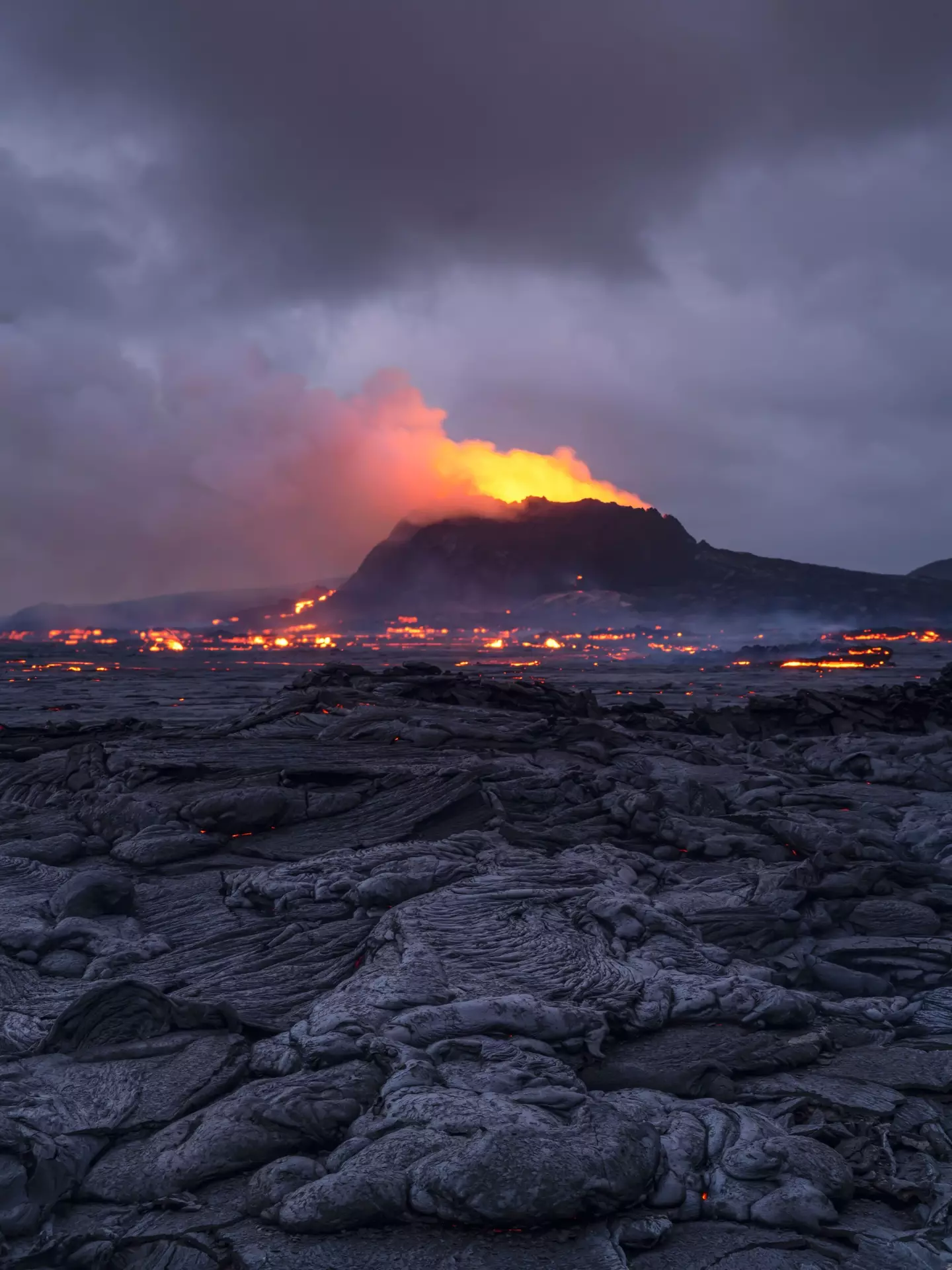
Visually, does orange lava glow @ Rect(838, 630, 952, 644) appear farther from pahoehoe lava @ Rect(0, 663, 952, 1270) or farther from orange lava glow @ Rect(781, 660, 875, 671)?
pahoehoe lava @ Rect(0, 663, 952, 1270)

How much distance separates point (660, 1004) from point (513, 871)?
228 centimetres

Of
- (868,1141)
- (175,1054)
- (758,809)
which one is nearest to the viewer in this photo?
(868,1141)

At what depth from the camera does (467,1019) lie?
188 inches

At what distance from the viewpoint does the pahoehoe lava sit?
3.44 meters

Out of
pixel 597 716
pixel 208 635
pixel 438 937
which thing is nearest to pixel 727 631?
pixel 208 635

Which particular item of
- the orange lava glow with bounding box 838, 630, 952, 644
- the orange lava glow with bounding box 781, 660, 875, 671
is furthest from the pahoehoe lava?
the orange lava glow with bounding box 838, 630, 952, 644

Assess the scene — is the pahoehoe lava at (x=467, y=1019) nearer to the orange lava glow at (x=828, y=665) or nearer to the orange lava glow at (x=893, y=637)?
the orange lava glow at (x=828, y=665)

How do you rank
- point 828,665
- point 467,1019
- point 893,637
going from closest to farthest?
point 467,1019, point 828,665, point 893,637

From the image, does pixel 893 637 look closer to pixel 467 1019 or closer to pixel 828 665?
pixel 828 665

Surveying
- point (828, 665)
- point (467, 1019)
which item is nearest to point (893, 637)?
point (828, 665)

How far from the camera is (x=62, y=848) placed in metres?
8.45

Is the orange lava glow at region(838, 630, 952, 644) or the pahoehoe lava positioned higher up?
the pahoehoe lava

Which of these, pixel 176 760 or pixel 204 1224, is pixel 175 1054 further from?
pixel 176 760

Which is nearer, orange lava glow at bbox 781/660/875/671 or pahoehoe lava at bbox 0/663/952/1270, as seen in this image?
pahoehoe lava at bbox 0/663/952/1270
